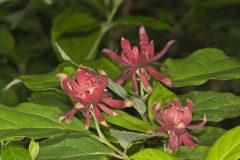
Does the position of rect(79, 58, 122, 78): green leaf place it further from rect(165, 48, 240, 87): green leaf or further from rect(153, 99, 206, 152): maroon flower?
rect(153, 99, 206, 152): maroon flower

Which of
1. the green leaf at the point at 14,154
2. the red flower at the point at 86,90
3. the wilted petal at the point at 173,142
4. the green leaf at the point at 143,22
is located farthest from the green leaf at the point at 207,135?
the green leaf at the point at 143,22

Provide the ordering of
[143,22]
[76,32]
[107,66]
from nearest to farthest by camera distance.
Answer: [107,66] → [143,22] → [76,32]

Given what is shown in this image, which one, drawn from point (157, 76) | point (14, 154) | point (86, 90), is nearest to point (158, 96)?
point (157, 76)

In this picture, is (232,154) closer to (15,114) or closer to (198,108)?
(198,108)

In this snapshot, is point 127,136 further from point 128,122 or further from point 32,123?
point 32,123

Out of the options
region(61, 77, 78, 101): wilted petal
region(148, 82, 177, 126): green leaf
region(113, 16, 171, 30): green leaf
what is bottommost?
region(148, 82, 177, 126): green leaf

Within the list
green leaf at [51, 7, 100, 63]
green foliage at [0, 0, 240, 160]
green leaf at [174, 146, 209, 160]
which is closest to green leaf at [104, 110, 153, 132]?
green foliage at [0, 0, 240, 160]
